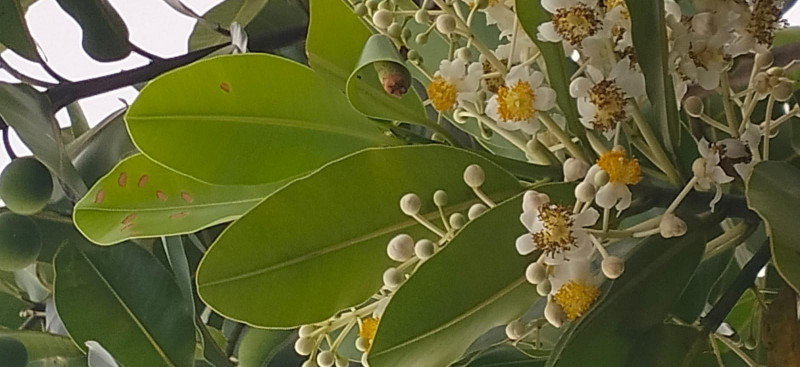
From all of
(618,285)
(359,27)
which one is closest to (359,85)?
(359,27)

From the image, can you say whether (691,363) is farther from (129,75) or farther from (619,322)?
(129,75)

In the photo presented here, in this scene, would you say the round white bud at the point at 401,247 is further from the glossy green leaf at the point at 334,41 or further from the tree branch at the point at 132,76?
the tree branch at the point at 132,76

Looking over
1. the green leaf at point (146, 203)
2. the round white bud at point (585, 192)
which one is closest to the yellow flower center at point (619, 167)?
the round white bud at point (585, 192)

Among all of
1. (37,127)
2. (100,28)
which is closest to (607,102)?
(37,127)

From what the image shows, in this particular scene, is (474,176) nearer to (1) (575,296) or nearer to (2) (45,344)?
(1) (575,296)

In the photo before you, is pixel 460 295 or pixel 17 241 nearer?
pixel 460 295
